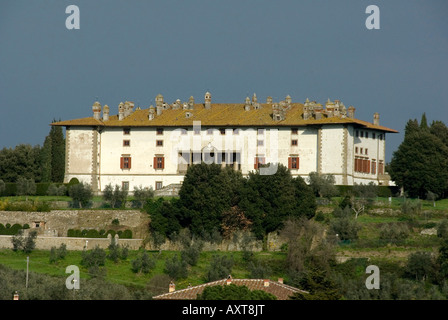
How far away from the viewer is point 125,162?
9425 centimetres

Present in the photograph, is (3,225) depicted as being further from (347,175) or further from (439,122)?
(439,122)

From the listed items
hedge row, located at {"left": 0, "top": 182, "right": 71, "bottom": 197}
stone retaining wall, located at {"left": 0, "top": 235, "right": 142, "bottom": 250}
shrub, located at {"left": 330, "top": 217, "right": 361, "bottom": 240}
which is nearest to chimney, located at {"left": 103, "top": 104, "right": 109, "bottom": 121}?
hedge row, located at {"left": 0, "top": 182, "right": 71, "bottom": 197}

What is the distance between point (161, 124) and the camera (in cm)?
9350

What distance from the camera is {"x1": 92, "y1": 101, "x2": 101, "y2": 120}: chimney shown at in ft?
314

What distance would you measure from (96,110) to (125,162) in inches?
184

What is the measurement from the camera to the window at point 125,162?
94188 millimetres

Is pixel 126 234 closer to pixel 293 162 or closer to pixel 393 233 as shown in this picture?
pixel 293 162

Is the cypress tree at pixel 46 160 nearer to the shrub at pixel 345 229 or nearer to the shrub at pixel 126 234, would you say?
the shrub at pixel 126 234

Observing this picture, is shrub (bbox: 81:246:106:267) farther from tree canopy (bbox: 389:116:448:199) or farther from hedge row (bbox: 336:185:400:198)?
tree canopy (bbox: 389:116:448:199)

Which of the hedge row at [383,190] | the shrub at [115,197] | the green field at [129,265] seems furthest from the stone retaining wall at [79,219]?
the hedge row at [383,190]

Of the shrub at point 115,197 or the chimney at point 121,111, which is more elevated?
the chimney at point 121,111

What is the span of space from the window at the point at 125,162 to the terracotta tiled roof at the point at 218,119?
2.38m

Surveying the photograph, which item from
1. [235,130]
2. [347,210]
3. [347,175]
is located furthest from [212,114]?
[347,210]

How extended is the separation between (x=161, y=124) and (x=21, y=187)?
1084 cm
